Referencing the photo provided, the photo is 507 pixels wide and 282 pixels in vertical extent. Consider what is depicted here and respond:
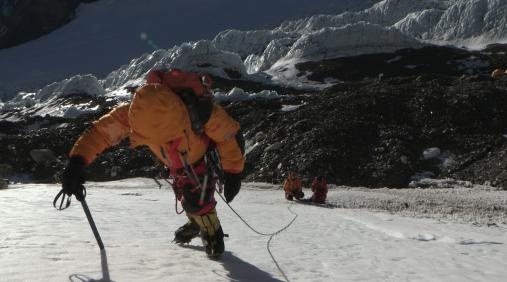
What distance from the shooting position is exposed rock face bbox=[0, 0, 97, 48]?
135500 millimetres

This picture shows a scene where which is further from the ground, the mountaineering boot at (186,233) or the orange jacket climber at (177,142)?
the orange jacket climber at (177,142)

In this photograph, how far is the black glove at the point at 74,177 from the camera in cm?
428

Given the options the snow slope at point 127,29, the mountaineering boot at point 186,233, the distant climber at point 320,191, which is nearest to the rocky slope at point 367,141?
the distant climber at point 320,191

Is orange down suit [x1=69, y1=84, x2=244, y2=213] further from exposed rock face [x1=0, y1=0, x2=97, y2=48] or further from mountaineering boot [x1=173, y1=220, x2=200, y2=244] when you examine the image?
exposed rock face [x1=0, y1=0, x2=97, y2=48]

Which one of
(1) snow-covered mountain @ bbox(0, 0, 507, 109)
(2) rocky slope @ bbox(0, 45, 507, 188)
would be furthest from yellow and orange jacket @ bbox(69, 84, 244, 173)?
(1) snow-covered mountain @ bbox(0, 0, 507, 109)

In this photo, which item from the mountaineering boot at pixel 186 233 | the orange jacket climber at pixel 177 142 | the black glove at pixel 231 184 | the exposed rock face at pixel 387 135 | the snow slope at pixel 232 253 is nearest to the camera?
the snow slope at pixel 232 253

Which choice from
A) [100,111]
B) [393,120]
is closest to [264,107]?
[393,120]

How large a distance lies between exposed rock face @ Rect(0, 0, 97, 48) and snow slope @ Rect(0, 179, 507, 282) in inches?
5578

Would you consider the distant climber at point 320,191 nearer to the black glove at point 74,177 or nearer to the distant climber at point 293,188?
the distant climber at point 293,188

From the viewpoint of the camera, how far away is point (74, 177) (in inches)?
169

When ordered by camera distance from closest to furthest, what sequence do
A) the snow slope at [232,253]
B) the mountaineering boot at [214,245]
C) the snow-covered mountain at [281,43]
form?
the snow slope at [232,253] < the mountaineering boot at [214,245] < the snow-covered mountain at [281,43]

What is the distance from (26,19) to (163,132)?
481ft

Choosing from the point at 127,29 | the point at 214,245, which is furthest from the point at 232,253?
the point at 127,29

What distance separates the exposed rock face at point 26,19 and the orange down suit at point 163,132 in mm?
144590
